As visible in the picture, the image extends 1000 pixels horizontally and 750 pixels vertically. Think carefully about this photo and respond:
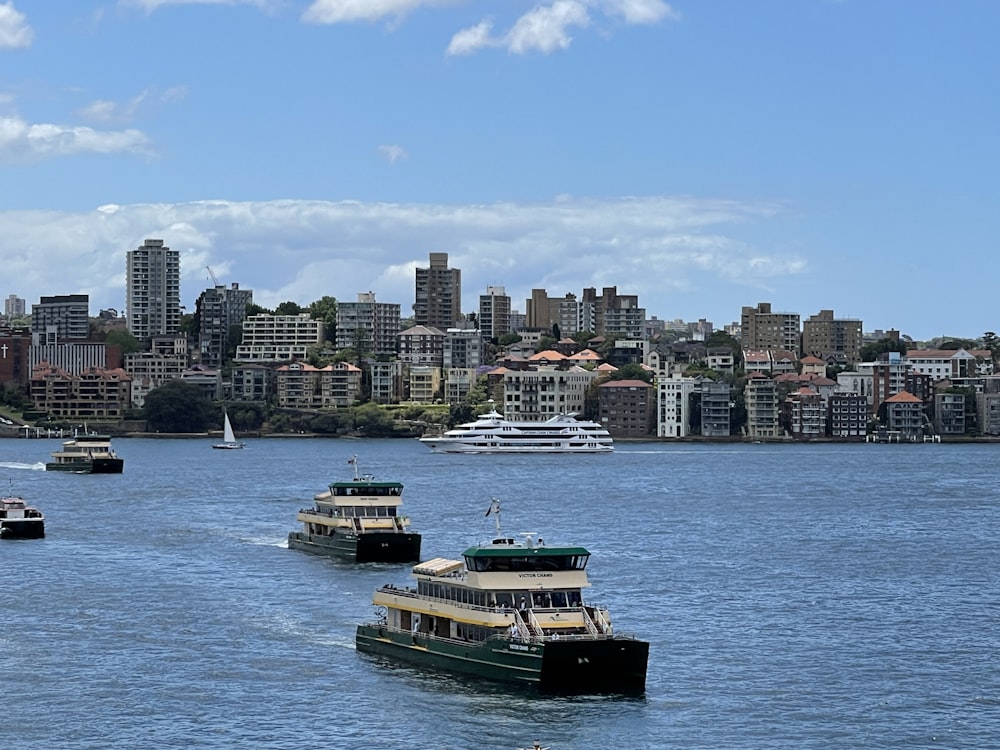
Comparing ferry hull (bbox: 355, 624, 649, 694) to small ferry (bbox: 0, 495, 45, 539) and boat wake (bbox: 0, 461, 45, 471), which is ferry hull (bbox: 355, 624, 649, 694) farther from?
boat wake (bbox: 0, 461, 45, 471)

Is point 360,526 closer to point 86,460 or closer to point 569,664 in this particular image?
point 569,664

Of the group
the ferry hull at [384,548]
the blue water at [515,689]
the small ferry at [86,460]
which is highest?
the small ferry at [86,460]

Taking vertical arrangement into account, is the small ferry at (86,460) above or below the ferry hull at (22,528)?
above

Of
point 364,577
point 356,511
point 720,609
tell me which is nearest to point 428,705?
point 720,609

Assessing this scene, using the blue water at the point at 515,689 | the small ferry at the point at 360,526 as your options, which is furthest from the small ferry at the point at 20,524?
the small ferry at the point at 360,526

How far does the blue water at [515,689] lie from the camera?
131ft

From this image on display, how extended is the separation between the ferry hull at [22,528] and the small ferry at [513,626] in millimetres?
35352

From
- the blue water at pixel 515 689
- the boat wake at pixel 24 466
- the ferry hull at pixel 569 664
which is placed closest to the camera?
the blue water at pixel 515 689

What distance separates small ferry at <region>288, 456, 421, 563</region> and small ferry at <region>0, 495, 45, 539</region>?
39.8 feet

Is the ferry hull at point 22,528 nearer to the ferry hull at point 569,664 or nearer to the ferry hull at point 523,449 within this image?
the ferry hull at point 569,664

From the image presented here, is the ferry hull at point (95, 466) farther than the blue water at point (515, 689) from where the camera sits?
Yes

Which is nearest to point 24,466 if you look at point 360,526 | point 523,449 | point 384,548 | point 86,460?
point 86,460

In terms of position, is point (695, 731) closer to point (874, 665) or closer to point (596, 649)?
point (596, 649)

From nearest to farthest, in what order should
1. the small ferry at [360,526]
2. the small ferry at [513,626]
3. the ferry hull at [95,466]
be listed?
the small ferry at [513,626] < the small ferry at [360,526] < the ferry hull at [95,466]
